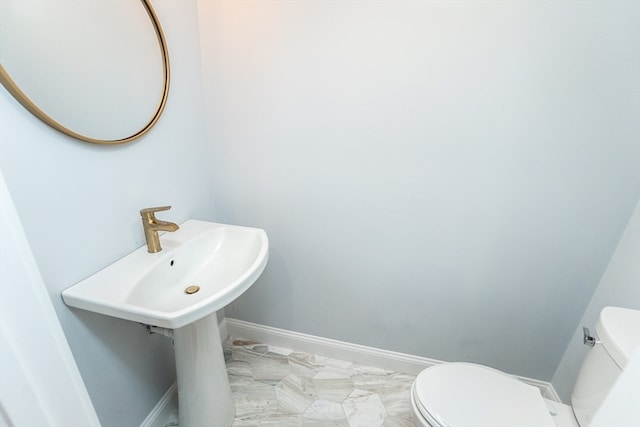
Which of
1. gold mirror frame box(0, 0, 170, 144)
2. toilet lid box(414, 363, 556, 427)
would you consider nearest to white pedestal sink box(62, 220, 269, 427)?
gold mirror frame box(0, 0, 170, 144)

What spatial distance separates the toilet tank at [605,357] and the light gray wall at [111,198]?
59.6 inches

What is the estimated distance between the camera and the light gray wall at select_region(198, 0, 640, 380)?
39.1 inches

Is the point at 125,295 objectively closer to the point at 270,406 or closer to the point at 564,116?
the point at 270,406

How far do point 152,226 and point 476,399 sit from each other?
1.26m

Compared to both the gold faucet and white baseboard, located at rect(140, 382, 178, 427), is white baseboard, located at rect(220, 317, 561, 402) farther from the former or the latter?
the gold faucet

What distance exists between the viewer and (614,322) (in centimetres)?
83

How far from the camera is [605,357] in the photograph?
849 mm

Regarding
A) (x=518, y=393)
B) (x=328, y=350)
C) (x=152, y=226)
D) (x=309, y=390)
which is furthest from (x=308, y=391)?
(x=152, y=226)

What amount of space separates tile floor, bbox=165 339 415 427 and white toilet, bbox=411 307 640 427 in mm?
503

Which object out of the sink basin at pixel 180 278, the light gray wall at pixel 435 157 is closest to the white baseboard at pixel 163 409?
the sink basin at pixel 180 278

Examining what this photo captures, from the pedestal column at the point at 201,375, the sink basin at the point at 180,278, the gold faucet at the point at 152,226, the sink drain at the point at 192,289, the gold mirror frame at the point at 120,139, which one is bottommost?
the pedestal column at the point at 201,375

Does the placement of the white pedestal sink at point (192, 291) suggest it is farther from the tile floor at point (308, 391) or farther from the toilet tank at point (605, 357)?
the toilet tank at point (605, 357)

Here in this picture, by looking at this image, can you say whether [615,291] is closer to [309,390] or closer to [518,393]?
[518,393]

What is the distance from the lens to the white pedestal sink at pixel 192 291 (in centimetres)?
81
